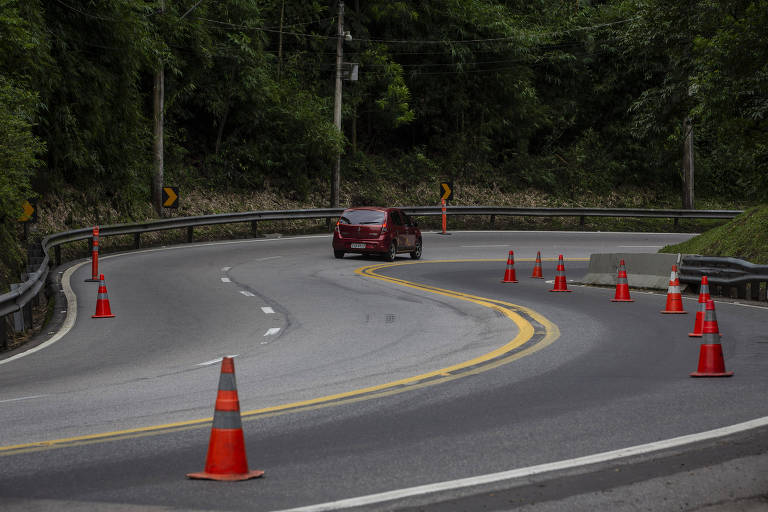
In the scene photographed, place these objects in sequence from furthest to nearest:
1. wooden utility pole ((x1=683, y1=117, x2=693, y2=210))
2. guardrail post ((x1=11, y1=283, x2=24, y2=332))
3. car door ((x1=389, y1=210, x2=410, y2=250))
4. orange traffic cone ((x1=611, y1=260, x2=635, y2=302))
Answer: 1. wooden utility pole ((x1=683, y1=117, x2=693, y2=210))
2. car door ((x1=389, y1=210, x2=410, y2=250))
3. orange traffic cone ((x1=611, y1=260, x2=635, y2=302))
4. guardrail post ((x1=11, y1=283, x2=24, y2=332))

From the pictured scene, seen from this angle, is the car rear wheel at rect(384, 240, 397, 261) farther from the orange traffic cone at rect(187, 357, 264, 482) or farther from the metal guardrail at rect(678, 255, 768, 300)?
the orange traffic cone at rect(187, 357, 264, 482)

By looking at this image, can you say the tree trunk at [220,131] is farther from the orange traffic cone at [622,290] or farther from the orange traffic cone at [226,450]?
the orange traffic cone at [226,450]

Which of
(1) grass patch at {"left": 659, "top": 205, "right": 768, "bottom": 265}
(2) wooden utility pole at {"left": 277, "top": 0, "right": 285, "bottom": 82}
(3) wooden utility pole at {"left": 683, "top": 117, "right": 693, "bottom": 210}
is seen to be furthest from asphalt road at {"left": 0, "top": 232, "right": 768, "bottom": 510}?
(3) wooden utility pole at {"left": 683, "top": 117, "right": 693, "bottom": 210}

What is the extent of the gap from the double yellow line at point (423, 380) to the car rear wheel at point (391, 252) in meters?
10.9

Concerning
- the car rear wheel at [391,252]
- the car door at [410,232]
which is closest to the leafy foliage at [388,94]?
the car door at [410,232]

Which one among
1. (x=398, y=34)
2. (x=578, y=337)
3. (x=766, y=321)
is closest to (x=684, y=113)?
(x=766, y=321)

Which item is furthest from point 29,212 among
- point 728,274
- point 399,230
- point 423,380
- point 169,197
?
point 423,380

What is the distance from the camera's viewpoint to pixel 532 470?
636 cm

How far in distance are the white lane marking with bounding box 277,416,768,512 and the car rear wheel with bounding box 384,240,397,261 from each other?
70.9ft

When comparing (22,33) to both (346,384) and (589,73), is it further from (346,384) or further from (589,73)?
(589,73)

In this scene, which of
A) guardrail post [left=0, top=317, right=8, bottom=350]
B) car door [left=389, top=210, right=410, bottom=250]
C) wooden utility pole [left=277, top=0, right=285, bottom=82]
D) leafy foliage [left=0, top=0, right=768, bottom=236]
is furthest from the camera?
wooden utility pole [left=277, top=0, right=285, bottom=82]

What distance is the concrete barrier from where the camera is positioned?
21.0 m

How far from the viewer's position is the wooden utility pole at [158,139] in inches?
1403

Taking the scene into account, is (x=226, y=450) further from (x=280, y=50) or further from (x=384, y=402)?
(x=280, y=50)
